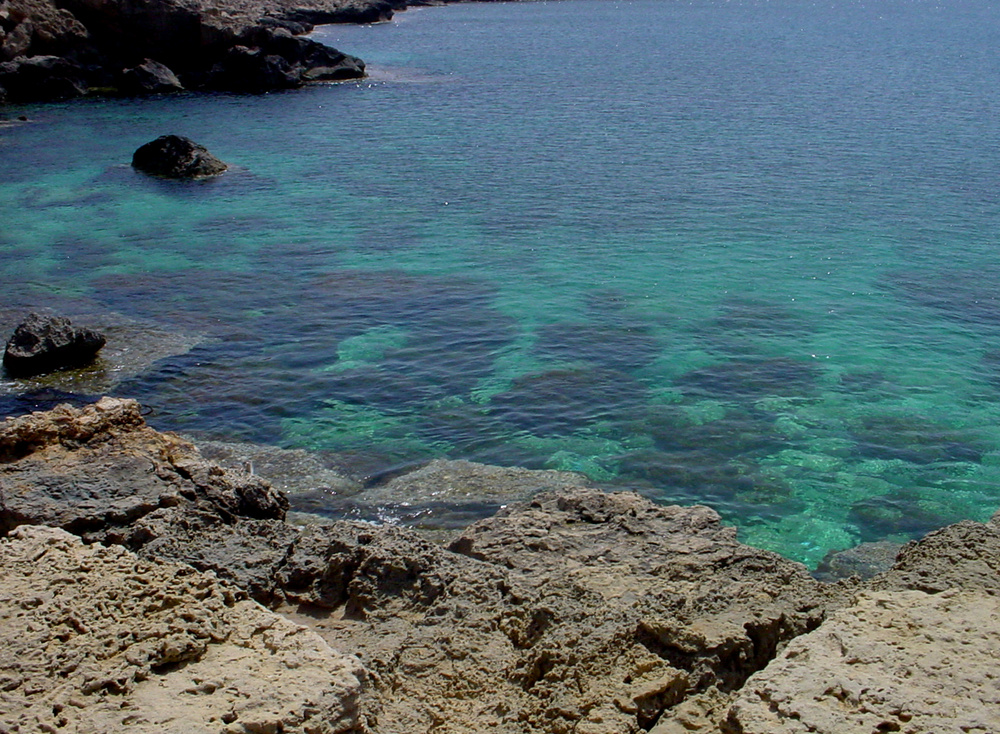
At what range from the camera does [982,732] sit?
671cm

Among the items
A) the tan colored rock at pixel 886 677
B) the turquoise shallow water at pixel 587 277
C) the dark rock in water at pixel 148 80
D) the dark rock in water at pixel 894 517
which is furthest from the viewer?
the dark rock in water at pixel 148 80

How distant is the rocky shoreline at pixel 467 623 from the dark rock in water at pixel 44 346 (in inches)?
378

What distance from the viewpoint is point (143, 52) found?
60188 mm

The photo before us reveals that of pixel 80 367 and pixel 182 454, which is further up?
pixel 182 454

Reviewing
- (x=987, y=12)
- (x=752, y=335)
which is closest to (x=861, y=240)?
(x=752, y=335)

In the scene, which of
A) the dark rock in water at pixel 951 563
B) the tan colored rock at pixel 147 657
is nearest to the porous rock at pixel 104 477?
the tan colored rock at pixel 147 657

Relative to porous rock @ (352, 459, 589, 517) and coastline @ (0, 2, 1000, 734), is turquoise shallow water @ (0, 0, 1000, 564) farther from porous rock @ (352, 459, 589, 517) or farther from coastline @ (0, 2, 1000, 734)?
coastline @ (0, 2, 1000, 734)

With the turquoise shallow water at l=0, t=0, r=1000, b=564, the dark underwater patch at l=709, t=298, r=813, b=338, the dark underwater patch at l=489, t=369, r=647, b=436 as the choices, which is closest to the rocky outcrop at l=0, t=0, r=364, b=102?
the turquoise shallow water at l=0, t=0, r=1000, b=564

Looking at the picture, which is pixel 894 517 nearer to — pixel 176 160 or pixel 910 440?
pixel 910 440

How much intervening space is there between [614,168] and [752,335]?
56.4 feet

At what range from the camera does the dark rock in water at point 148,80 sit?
56750mm

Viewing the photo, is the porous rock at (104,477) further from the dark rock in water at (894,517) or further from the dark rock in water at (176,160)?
the dark rock in water at (176,160)

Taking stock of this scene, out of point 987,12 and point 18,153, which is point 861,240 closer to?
point 18,153

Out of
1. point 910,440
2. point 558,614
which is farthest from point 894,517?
point 558,614
